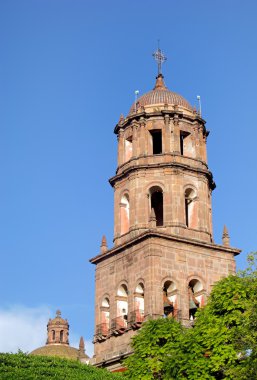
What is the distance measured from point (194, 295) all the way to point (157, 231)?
4008mm

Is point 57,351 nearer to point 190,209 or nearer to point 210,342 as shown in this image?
point 190,209

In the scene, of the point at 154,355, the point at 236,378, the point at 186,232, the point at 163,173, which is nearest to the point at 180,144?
the point at 163,173

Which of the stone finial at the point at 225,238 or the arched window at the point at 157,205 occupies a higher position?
the arched window at the point at 157,205

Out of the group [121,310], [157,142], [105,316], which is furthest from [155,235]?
[157,142]

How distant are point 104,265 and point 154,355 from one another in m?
8.81

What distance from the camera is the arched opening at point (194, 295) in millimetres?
44438

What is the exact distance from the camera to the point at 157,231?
44.2m

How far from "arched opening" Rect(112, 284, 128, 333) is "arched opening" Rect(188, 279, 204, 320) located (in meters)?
3.38

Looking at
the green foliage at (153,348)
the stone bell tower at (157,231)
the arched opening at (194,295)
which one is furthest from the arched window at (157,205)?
the green foliage at (153,348)

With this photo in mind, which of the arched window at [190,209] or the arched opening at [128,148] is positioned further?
the arched opening at [128,148]

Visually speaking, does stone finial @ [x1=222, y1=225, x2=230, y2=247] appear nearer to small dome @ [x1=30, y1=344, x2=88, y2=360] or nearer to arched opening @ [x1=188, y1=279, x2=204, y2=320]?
arched opening @ [x1=188, y1=279, x2=204, y2=320]

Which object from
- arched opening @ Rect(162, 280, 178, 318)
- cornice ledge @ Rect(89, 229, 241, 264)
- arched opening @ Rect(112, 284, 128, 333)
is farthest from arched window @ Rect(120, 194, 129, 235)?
arched opening @ Rect(162, 280, 178, 318)

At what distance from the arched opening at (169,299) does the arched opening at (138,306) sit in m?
1.12

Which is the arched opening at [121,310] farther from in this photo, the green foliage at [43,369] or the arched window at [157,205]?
the green foliage at [43,369]
